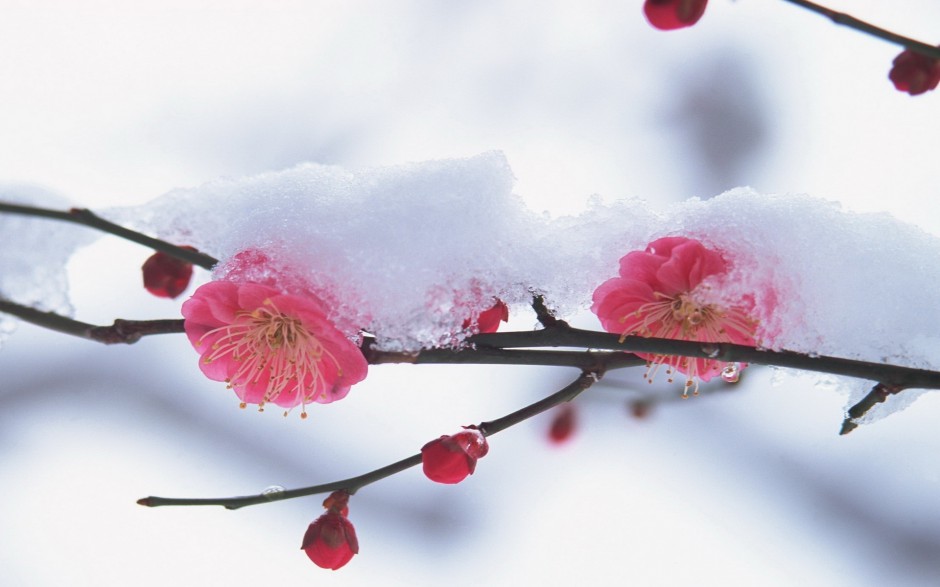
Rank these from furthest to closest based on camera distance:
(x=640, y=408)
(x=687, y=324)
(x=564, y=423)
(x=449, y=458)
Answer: (x=564, y=423)
(x=640, y=408)
(x=687, y=324)
(x=449, y=458)

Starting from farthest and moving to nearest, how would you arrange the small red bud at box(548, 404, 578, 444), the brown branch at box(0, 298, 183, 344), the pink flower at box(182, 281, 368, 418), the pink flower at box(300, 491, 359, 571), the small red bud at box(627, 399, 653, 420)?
the small red bud at box(548, 404, 578, 444)
the small red bud at box(627, 399, 653, 420)
the pink flower at box(300, 491, 359, 571)
the pink flower at box(182, 281, 368, 418)
the brown branch at box(0, 298, 183, 344)

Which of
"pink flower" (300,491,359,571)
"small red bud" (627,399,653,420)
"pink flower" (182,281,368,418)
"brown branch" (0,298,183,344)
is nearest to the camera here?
"brown branch" (0,298,183,344)

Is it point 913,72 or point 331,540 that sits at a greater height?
point 913,72

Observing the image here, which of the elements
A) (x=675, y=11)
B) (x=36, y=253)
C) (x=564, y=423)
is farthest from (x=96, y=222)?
(x=564, y=423)

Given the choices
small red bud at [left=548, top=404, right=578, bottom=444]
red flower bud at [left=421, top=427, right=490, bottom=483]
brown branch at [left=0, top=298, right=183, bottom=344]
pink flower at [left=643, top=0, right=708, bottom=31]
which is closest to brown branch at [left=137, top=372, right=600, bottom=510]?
red flower bud at [left=421, top=427, right=490, bottom=483]

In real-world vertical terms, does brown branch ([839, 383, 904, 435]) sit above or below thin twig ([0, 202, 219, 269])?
below

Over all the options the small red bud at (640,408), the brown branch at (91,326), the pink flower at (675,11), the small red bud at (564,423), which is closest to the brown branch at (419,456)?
the brown branch at (91,326)

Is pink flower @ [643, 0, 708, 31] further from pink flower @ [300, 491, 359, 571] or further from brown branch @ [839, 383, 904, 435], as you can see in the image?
pink flower @ [300, 491, 359, 571]

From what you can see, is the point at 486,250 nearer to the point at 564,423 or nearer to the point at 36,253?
the point at 36,253
